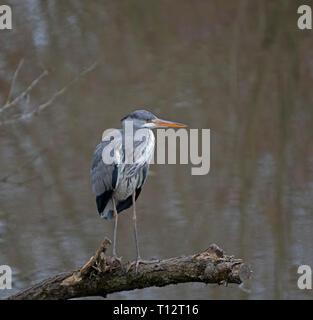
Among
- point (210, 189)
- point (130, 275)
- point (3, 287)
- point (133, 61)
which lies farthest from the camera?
point (133, 61)

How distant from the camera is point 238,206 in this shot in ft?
24.1

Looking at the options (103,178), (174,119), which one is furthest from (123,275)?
(174,119)

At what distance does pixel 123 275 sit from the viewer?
3480 mm

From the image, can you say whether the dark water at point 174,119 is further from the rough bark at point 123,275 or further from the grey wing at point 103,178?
the rough bark at point 123,275

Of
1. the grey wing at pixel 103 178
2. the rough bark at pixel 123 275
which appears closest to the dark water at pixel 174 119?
the grey wing at pixel 103 178

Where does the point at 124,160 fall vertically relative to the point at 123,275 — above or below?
above

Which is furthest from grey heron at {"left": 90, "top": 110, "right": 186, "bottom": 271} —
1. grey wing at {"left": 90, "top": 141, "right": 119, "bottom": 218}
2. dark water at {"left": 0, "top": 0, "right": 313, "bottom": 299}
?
dark water at {"left": 0, "top": 0, "right": 313, "bottom": 299}

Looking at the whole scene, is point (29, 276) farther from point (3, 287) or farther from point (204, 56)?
point (204, 56)

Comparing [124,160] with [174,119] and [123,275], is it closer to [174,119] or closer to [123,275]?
[123,275]

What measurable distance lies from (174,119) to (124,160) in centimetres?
414

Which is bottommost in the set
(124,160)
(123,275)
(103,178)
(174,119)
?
(123,275)

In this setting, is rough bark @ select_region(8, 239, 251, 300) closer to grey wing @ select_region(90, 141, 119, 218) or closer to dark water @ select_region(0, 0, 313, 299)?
grey wing @ select_region(90, 141, 119, 218)

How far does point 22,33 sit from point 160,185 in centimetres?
324

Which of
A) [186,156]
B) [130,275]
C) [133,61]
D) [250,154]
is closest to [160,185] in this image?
[186,156]
